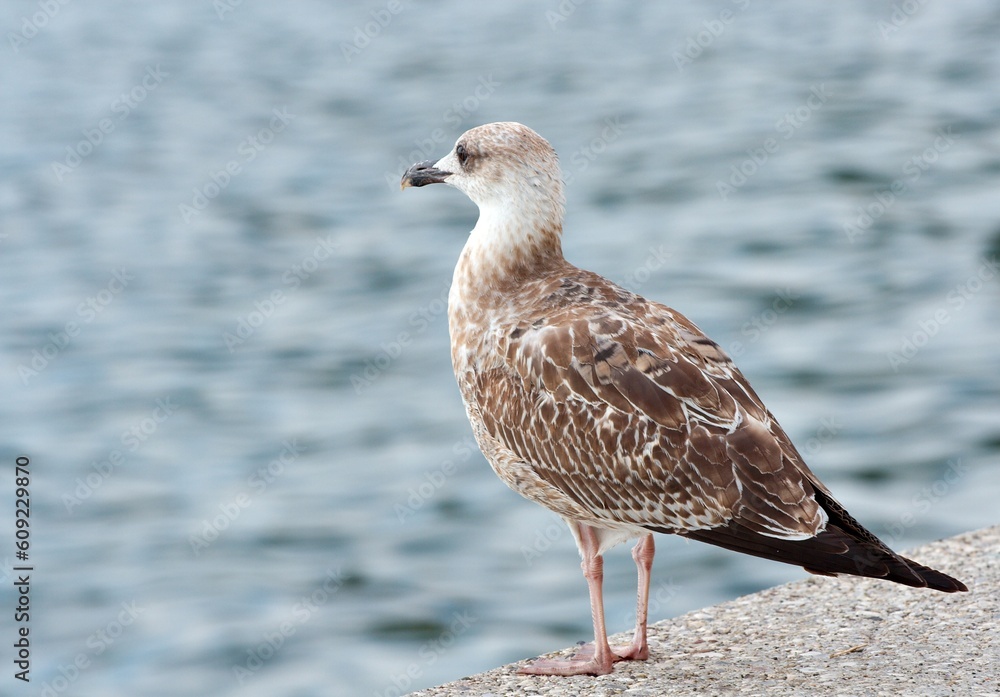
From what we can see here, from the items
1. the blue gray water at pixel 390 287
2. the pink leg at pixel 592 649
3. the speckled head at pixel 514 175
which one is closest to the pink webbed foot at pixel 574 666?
the pink leg at pixel 592 649

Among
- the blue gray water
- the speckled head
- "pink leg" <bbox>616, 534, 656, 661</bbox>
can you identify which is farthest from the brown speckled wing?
the blue gray water

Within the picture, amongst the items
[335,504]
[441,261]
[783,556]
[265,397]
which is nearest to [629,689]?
[783,556]

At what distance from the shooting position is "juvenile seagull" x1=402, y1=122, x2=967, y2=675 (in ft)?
17.4

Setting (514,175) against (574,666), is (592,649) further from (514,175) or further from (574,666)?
(514,175)

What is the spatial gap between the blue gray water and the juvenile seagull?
12.5ft

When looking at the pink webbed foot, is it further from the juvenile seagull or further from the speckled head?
the speckled head

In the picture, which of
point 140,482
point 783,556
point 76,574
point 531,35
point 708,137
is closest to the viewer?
point 783,556

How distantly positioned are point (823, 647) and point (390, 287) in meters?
9.57

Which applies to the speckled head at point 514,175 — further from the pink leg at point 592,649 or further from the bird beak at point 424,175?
the pink leg at point 592,649

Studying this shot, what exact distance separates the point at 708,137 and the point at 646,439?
14134 mm

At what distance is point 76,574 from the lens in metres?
10.8

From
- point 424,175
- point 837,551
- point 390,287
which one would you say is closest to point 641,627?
point 837,551

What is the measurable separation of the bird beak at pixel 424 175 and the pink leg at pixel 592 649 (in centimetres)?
167

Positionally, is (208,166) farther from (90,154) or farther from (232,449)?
(232,449)
